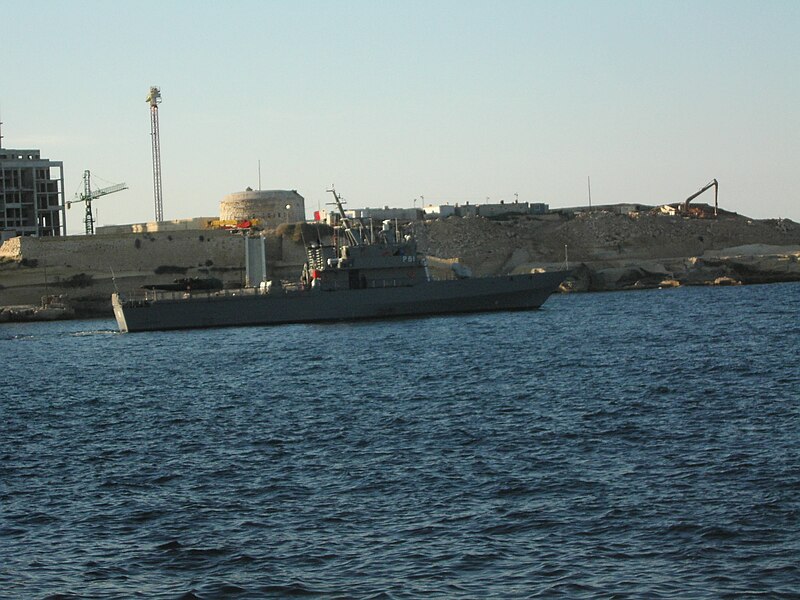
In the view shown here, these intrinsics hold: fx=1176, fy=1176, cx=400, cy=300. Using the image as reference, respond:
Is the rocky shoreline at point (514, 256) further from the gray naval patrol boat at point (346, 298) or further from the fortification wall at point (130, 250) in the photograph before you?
the gray naval patrol boat at point (346, 298)

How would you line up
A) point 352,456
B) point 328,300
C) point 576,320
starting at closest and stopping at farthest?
point 352,456
point 576,320
point 328,300

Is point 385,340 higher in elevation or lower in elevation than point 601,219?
lower

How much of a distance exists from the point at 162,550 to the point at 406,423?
34.7ft

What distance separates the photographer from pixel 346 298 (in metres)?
62.0

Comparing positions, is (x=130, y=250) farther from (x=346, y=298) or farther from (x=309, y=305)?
(x=346, y=298)

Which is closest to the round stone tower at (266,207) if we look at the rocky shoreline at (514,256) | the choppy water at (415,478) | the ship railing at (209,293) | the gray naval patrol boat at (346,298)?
the rocky shoreline at (514,256)

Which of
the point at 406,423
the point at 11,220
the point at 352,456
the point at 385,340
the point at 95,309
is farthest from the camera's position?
the point at 11,220

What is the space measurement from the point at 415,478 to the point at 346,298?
Answer: 42.5 meters

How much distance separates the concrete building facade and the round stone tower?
15349 mm

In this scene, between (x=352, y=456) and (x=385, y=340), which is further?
(x=385, y=340)

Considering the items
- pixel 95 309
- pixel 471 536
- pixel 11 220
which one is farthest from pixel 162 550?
pixel 11 220

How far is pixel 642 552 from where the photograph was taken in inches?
587

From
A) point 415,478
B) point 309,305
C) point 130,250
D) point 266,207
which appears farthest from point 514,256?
point 415,478

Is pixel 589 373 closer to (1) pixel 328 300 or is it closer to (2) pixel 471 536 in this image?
(2) pixel 471 536
